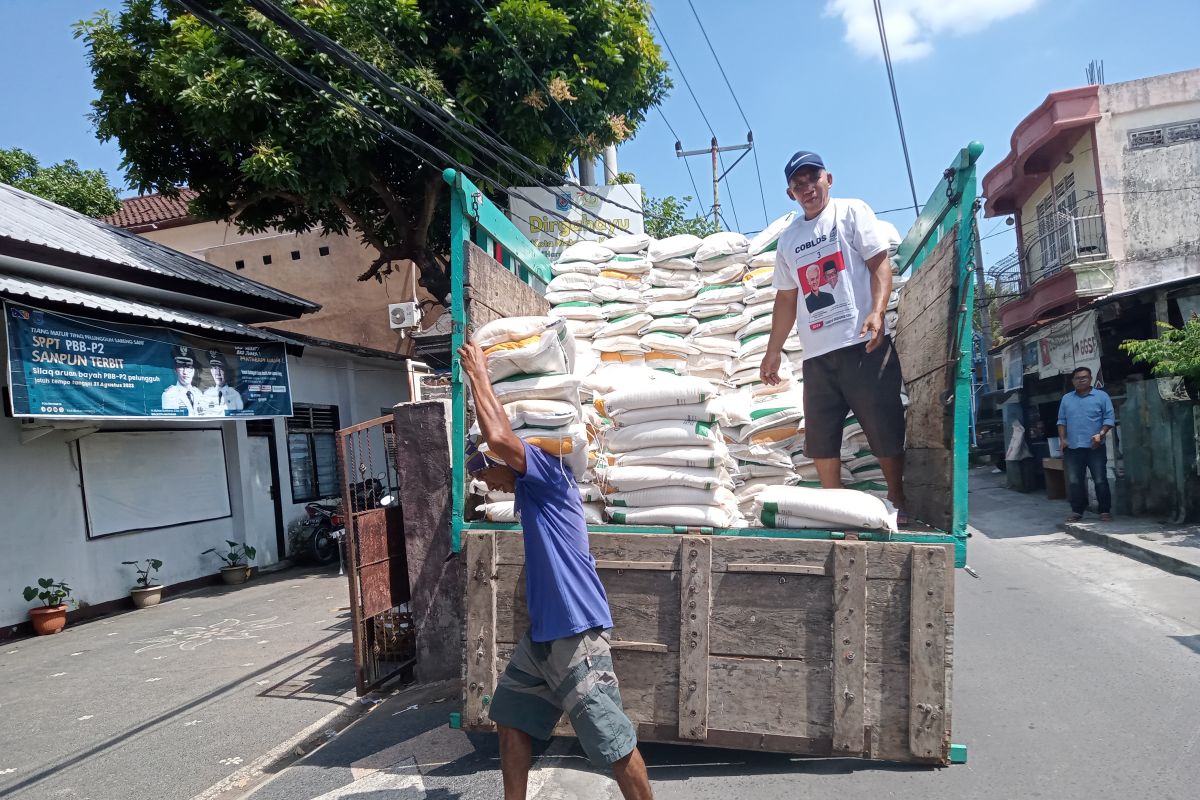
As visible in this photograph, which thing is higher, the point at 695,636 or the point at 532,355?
the point at 532,355

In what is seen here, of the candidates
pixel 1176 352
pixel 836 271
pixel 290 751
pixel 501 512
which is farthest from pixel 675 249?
pixel 1176 352

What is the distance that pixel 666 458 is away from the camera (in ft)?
11.4

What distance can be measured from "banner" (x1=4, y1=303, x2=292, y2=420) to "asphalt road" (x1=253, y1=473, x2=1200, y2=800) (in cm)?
508

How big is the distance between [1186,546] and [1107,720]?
4.97 meters

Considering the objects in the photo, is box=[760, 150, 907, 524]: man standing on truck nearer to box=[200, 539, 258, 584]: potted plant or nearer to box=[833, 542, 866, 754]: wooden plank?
box=[833, 542, 866, 754]: wooden plank

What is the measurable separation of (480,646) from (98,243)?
27.4 feet

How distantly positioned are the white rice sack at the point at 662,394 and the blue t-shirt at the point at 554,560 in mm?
798

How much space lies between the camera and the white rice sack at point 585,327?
4781mm

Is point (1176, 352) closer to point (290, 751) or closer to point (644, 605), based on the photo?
point (644, 605)

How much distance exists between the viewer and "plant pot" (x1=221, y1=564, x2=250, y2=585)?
34.8 ft

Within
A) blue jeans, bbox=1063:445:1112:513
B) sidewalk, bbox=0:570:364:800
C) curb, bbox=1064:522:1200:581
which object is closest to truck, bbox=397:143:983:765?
sidewalk, bbox=0:570:364:800

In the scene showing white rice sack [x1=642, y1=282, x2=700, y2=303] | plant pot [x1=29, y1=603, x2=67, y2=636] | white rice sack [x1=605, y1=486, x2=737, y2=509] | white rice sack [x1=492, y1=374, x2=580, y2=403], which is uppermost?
white rice sack [x1=642, y1=282, x2=700, y2=303]

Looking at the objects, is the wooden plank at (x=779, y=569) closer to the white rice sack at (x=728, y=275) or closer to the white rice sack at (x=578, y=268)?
the white rice sack at (x=728, y=275)

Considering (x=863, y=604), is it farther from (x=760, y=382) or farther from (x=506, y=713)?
(x=760, y=382)
